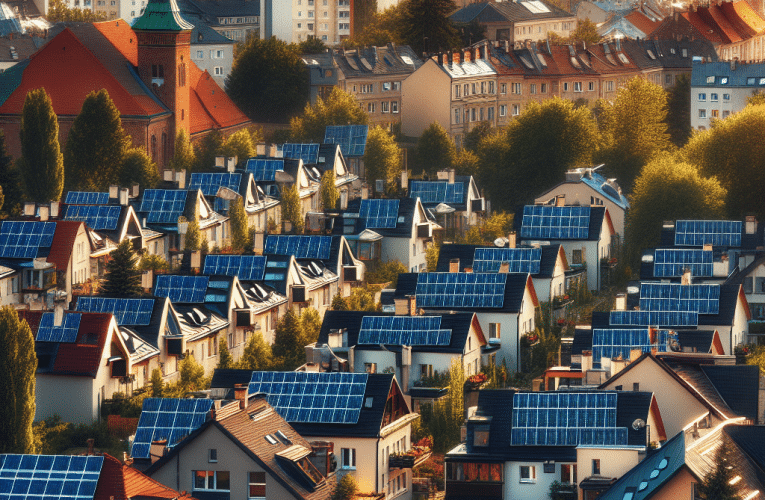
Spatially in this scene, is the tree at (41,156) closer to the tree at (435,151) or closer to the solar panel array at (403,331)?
the tree at (435,151)

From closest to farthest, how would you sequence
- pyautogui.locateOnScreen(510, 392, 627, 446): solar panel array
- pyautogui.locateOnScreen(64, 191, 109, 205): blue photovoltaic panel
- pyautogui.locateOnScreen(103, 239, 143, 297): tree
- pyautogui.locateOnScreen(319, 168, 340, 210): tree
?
pyautogui.locateOnScreen(510, 392, 627, 446): solar panel array < pyautogui.locateOnScreen(103, 239, 143, 297): tree < pyautogui.locateOnScreen(64, 191, 109, 205): blue photovoltaic panel < pyautogui.locateOnScreen(319, 168, 340, 210): tree

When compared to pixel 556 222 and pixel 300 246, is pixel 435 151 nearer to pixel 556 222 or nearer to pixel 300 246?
pixel 556 222

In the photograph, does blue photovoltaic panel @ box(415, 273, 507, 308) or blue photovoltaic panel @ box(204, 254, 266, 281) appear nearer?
blue photovoltaic panel @ box(415, 273, 507, 308)

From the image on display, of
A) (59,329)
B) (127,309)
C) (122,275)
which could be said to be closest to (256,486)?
(59,329)

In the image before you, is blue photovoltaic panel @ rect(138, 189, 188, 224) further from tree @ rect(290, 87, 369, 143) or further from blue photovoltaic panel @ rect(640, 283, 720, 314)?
tree @ rect(290, 87, 369, 143)

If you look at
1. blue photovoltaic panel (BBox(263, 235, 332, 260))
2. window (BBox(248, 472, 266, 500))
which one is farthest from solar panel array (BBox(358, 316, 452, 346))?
blue photovoltaic panel (BBox(263, 235, 332, 260))
